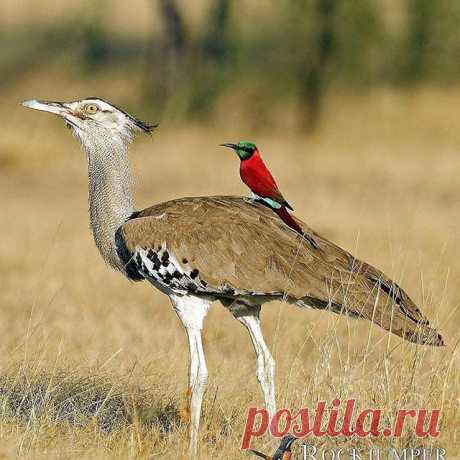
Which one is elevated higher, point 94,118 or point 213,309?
point 94,118

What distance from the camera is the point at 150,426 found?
4.06m

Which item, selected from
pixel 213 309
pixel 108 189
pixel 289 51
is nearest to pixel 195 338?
pixel 108 189

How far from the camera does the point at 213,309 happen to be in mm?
6855

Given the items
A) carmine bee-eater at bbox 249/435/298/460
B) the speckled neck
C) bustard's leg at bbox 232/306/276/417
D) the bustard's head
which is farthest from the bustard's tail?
the bustard's head

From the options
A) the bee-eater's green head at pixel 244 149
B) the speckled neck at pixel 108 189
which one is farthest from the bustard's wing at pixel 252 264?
the bee-eater's green head at pixel 244 149

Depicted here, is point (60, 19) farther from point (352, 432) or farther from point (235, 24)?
point (352, 432)

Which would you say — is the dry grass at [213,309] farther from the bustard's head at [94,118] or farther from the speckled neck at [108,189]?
the bustard's head at [94,118]

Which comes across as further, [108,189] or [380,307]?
[108,189]

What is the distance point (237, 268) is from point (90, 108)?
98cm

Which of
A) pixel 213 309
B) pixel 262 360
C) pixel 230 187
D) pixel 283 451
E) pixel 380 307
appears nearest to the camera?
pixel 283 451

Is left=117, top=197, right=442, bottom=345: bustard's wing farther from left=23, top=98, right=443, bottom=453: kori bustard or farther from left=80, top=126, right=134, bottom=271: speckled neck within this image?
left=80, top=126, right=134, bottom=271: speckled neck

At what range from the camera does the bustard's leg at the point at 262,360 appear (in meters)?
4.11

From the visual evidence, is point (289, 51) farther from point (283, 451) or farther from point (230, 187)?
point (283, 451)

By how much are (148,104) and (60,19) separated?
25.3ft
